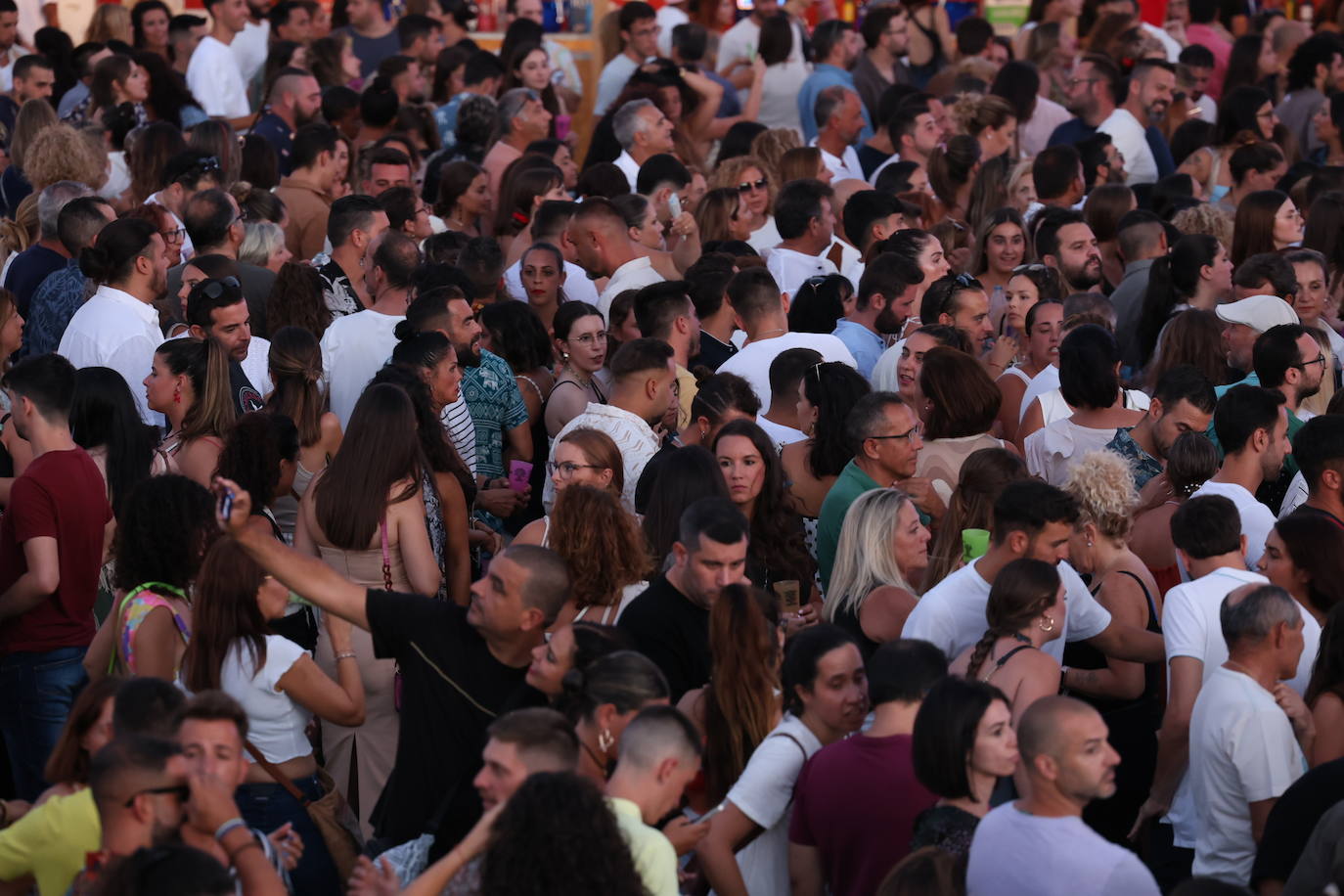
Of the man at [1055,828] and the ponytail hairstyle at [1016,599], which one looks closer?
the man at [1055,828]

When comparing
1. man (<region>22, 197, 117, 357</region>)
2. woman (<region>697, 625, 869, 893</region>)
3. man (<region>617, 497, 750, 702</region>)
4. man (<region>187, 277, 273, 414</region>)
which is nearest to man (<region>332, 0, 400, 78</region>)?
man (<region>22, 197, 117, 357</region>)

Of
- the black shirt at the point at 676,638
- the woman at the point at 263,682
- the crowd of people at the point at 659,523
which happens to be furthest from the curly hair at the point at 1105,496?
the woman at the point at 263,682

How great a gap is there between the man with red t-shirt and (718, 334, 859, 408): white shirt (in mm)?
2478

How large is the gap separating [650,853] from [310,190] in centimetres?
632

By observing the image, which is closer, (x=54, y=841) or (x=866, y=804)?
(x=54, y=841)

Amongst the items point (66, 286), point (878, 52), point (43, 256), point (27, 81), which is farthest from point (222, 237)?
point (878, 52)

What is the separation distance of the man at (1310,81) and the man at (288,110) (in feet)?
22.0

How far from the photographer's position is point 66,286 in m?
7.50

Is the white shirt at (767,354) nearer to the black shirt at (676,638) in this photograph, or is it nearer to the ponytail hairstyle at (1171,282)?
the ponytail hairstyle at (1171,282)

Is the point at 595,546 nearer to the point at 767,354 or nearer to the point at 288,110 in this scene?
the point at 767,354

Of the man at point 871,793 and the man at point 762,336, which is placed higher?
the man at point 871,793

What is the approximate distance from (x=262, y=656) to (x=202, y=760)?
3.28ft

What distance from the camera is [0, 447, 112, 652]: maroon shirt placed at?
546 cm

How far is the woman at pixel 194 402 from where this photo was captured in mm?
5938
